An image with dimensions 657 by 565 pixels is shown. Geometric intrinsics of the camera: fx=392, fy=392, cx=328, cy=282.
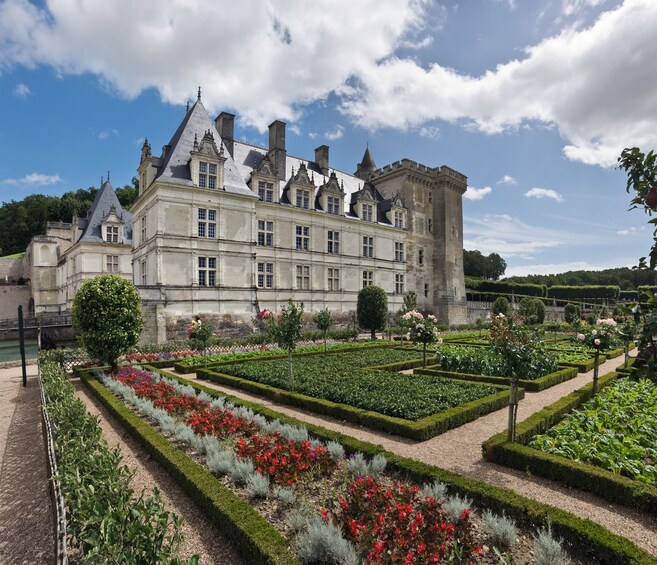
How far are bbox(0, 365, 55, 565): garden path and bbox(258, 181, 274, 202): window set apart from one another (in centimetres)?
1932

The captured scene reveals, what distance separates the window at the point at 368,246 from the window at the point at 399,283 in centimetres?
375

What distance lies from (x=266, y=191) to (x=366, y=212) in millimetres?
9651

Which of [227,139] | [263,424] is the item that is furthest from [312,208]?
[263,424]

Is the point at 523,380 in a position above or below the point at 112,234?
below

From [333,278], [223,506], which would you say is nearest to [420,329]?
[223,506]

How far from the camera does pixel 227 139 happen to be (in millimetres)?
27750

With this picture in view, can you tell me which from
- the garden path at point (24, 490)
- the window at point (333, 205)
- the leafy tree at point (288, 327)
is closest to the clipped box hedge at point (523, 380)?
the leafy tree at point (288, 327)

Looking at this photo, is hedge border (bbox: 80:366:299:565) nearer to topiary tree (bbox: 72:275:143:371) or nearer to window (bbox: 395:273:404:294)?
topiary tree (bbox: 72:275:143:371)

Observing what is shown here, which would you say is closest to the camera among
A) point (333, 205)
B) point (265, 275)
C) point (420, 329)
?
point (420, 329)

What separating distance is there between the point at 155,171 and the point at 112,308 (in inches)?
536

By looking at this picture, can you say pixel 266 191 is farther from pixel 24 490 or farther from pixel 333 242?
pixel 24 490

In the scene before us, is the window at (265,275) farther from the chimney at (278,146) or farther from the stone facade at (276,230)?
the chimney at (278,146)

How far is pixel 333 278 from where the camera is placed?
30828 mm

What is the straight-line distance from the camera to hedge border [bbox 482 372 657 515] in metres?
4.85
